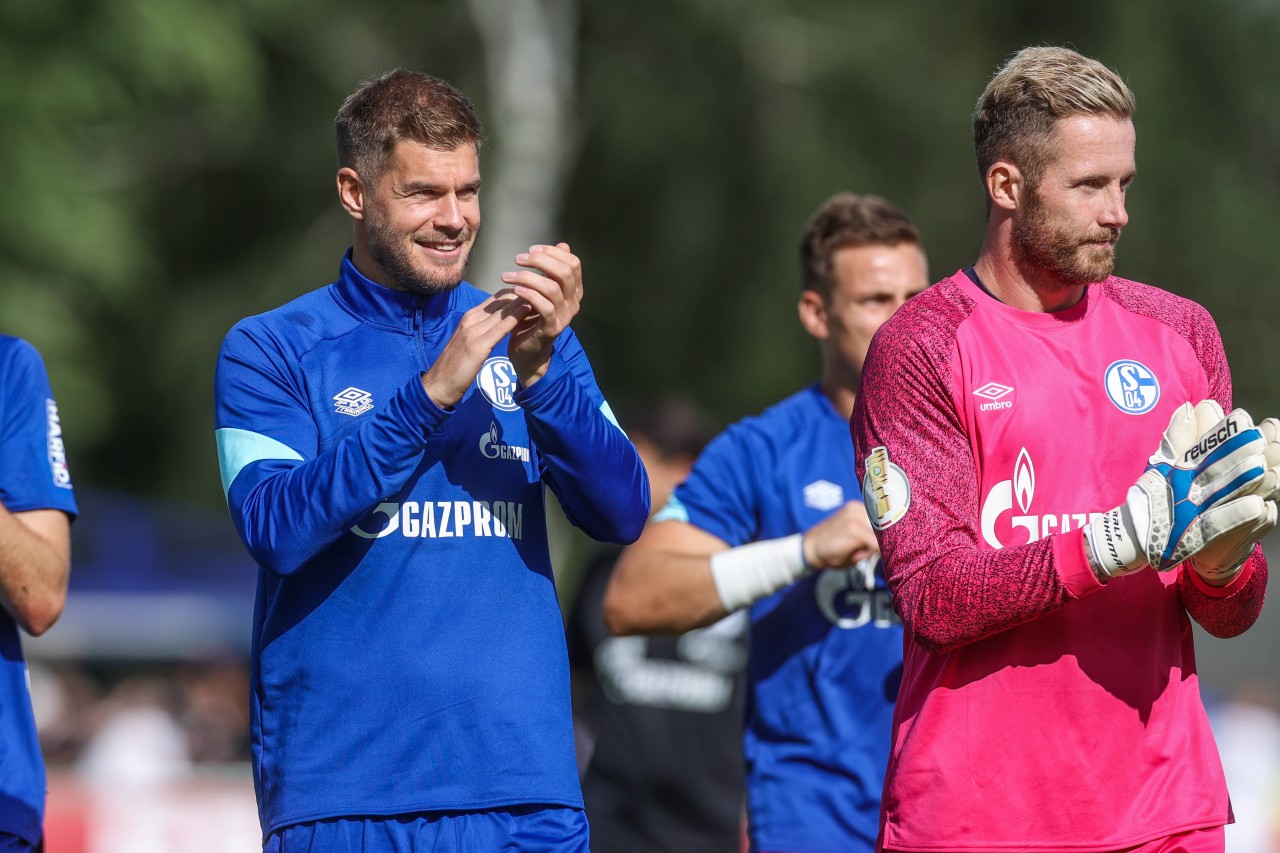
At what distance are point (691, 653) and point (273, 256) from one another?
1303 centimetres

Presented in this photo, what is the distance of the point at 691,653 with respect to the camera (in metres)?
6.45

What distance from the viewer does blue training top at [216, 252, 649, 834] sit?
12.1ft

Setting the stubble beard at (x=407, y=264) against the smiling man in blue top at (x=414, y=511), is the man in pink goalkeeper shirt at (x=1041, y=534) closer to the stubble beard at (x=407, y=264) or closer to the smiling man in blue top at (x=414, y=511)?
the smiling man in blue top at (x=414, y=511)

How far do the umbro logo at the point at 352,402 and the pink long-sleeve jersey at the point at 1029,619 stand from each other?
1151 mm

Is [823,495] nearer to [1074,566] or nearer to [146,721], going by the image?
[1074,566]

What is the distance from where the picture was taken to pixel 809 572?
4.79 m

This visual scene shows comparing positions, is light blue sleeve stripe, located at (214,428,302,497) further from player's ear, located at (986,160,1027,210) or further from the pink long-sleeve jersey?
player's ear, located at (986,160,1027,210)

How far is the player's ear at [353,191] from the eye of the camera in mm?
4035

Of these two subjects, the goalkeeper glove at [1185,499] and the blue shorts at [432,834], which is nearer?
the goalkeeper glove at [1185,499]

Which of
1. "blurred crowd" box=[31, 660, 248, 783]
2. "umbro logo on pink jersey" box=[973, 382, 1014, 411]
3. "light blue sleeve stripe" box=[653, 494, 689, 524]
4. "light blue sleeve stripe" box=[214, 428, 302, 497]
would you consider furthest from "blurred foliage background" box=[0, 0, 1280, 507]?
"umbro logo on pink jersey" box=[973, 382, 1014, 411]

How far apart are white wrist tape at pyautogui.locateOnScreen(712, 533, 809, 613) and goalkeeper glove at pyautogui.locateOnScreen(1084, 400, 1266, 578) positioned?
1.55m

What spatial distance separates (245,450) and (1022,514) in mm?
1721

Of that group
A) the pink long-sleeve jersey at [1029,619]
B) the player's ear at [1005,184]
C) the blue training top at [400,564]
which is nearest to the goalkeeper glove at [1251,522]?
the pink long-sleeve jersey at [1029,619]

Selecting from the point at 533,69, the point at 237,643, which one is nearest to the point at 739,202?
the point at 533,69
